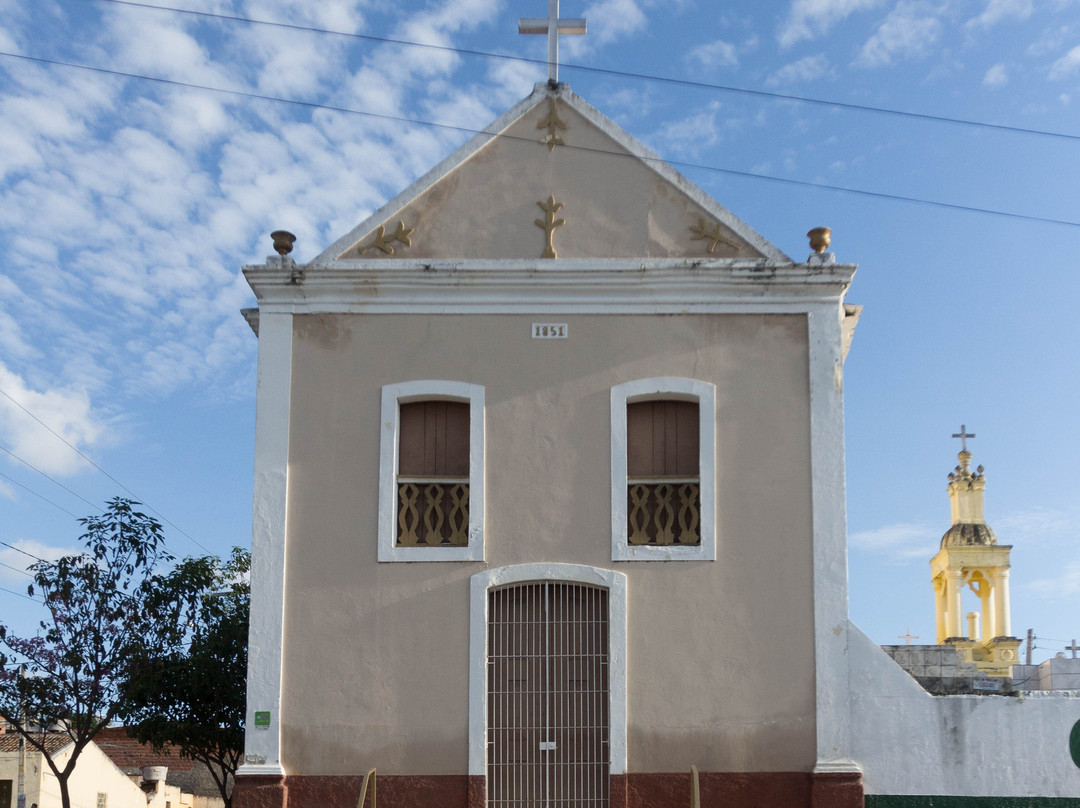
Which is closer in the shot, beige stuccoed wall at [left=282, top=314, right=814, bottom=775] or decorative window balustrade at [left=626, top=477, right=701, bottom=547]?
beige stuccoed wall at [left=282, top=314, right=814, bottom=775]

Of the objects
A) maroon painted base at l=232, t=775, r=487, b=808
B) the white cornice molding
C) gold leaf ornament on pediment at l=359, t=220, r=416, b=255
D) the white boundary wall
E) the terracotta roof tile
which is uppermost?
gold leaf ornament on pediment at l=359, t=220, r=416, b=255

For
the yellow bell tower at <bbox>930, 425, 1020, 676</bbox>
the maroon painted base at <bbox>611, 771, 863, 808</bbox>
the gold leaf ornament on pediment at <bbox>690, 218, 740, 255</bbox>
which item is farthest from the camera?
the yellow bell tower at <bbox>930, 425, 1020, 676</bbox>

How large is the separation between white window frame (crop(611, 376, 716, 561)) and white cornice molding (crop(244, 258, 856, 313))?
757 mm

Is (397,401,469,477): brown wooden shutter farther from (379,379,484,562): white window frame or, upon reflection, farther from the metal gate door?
the metal gate door

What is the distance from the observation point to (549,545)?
1180 centimetres

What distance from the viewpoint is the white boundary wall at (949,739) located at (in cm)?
1143

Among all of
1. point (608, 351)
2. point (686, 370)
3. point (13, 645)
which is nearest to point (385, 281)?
point (608, 351)

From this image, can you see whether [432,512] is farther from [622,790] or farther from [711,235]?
[711,235]

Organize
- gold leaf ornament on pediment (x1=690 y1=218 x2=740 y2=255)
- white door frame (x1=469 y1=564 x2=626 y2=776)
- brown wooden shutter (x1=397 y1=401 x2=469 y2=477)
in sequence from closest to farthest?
white door frame (x1=469 y1=564 x2=626 y2=776), brown wooden shutter (x1=397 y1=401 x2=469 y2=477), gold leaf ornament on pediment (x1=690 y1=218 x2=740 y2=255)

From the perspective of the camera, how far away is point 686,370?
12141mm

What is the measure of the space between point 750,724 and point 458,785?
8.67 ft

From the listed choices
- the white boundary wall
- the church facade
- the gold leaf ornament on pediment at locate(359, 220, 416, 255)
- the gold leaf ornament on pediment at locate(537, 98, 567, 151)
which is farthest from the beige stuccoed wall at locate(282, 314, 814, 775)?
the gold leaf ornament on pediment at locate(537, 98, 567, 151)

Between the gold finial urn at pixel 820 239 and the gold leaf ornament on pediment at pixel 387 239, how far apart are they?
3865 millimetres

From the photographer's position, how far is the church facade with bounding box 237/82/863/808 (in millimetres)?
11422
